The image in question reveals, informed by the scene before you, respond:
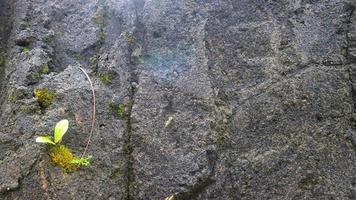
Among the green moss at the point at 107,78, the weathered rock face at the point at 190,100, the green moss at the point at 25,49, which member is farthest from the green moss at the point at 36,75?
the green moss at the point at 107,78

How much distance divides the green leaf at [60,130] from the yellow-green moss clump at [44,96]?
0.54 feet

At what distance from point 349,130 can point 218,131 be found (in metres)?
0.61

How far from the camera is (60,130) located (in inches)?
77.9

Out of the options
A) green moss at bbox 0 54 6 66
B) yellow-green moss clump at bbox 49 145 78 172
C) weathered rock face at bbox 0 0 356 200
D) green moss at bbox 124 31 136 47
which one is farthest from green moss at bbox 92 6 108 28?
yellow-green moss clump at bbox 49 145 78 172

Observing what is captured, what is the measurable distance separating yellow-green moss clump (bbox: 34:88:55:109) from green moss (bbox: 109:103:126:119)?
0.31 metres

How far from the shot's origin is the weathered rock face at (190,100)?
193 cm

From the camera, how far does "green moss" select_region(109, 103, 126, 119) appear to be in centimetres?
210

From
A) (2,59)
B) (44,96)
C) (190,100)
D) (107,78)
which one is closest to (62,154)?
(44,96)

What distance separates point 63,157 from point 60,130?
0.42 feet

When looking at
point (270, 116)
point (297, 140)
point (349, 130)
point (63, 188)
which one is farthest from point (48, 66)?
point (349, 130)

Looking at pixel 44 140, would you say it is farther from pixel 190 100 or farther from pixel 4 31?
pixel 4 31

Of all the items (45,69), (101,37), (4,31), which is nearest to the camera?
(45,69)

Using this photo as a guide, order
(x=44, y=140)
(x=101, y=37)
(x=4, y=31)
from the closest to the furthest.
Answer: (x=44, y=140), (x=101, y=37), (x=4, y=31)

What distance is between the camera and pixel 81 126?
2.05 m
